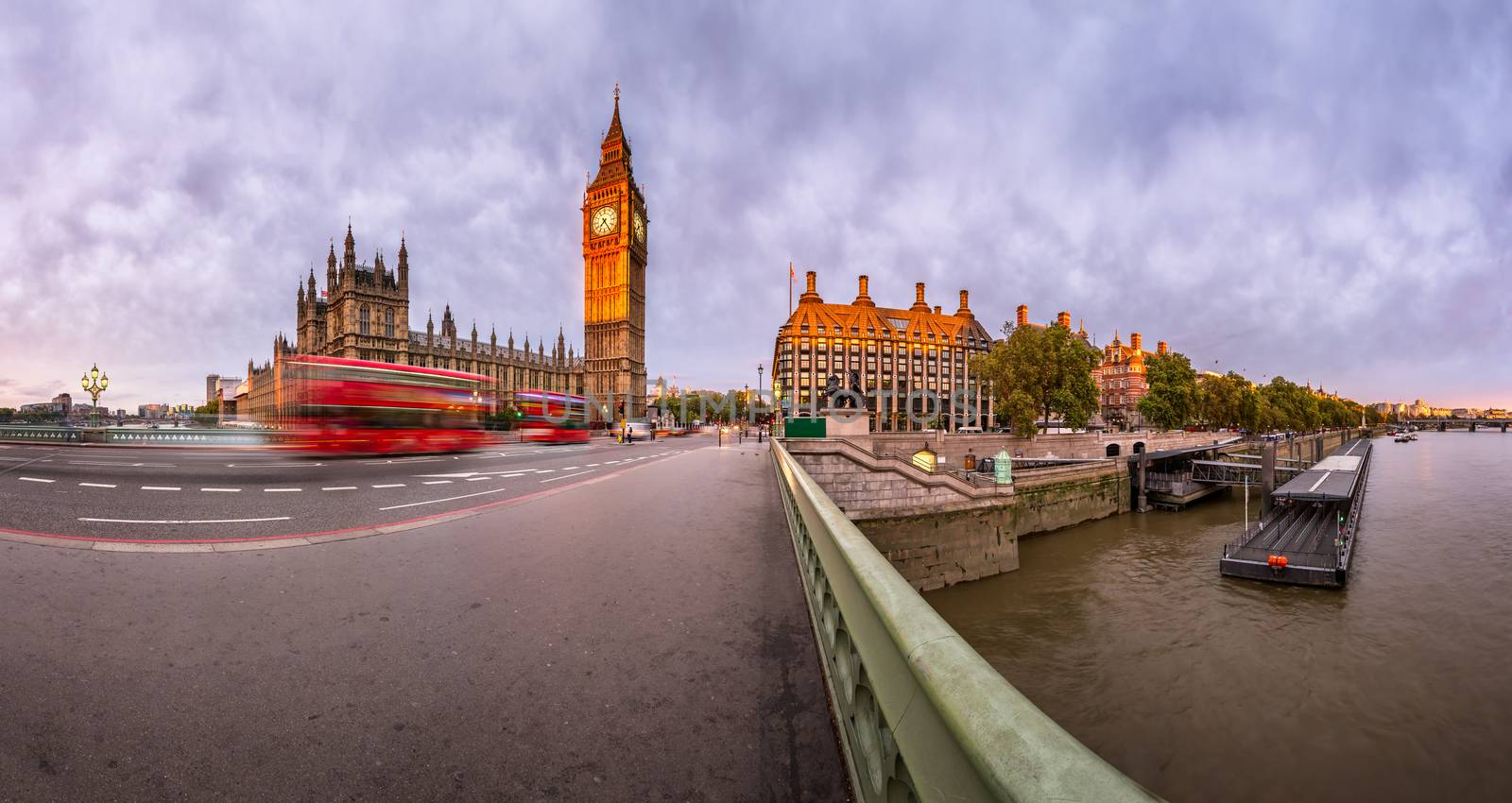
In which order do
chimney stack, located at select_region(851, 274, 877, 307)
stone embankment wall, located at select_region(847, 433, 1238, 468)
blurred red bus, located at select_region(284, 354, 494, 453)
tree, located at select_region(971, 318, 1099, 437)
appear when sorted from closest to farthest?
1. blurred red bus, located at select_region(284, 354, 494, 453)
2. stone embankment wall, located at select_region(847, 433, 1238, 468)
3. tree, located at select_region(971, 318, 1099, 437)
4. chimney stack, located at select_region(851, 274, 877, 307)

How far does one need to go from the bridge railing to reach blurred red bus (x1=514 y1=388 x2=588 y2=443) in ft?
138

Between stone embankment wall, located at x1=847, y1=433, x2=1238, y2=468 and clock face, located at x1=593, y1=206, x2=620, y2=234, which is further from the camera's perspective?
clock face, located at x1=593, y1=206, x2=620, y2=234

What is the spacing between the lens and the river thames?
961cm

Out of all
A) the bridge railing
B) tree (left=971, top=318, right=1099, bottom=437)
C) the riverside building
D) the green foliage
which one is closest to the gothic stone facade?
the riverside building

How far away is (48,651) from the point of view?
3543 mm

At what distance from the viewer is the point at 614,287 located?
103375mm

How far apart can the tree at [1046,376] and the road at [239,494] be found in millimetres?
38631

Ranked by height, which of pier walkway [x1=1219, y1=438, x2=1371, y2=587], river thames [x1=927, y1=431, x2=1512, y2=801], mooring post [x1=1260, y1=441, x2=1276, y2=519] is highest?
mooring post [x1=1260, y1=441, x2=1276, y2=519]

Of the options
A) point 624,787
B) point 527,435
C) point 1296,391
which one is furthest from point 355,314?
point 1296,391

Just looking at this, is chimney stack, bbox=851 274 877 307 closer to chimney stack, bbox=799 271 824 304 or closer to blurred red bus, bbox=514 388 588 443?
chimney stack, bbox=799 271 824 304

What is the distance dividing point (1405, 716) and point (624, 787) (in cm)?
1690

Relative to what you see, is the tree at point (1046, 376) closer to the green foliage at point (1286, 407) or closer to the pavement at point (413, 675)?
the pavement at point (413, 675)

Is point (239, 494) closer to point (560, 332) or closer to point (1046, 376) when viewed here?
point (1046, 376)

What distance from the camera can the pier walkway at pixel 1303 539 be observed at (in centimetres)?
1769
